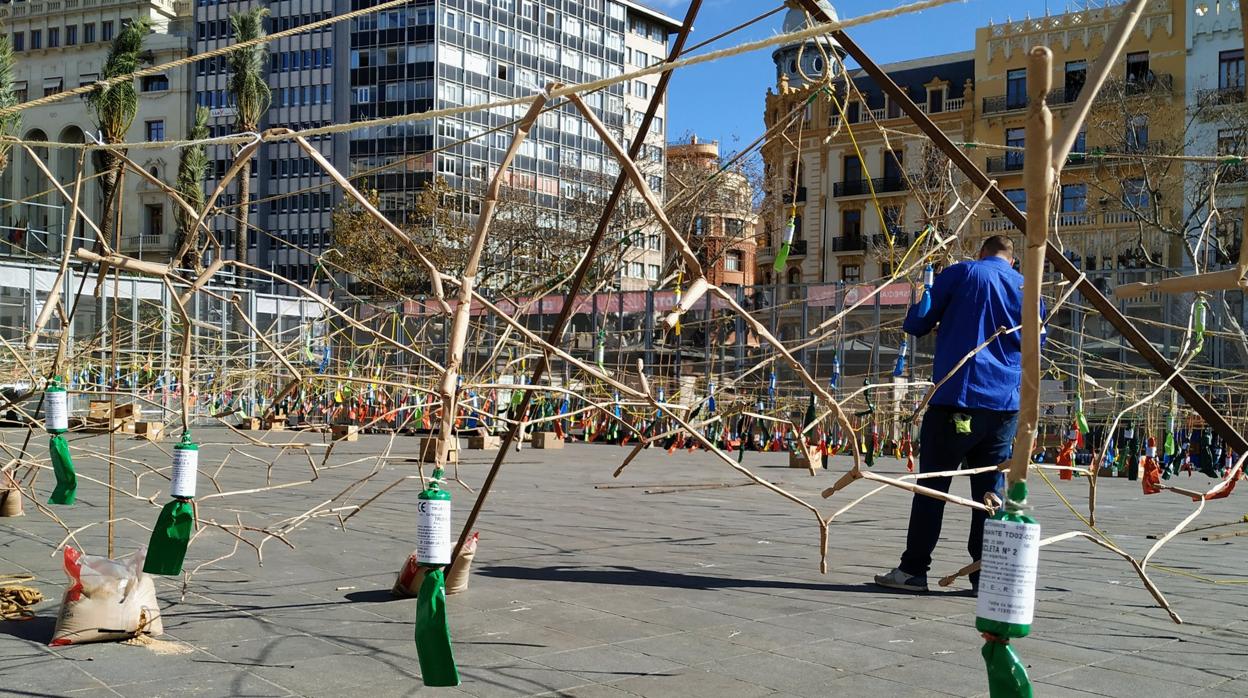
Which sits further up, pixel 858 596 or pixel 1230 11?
pixel 1230 11

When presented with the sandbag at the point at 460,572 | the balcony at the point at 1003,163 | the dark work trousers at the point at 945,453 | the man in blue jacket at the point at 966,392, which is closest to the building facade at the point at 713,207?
the man in blue jacket at the point at 966,392

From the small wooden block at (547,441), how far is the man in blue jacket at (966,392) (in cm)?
1229

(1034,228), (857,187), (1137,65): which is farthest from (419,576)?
(857,187)

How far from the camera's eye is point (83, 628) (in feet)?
12.0

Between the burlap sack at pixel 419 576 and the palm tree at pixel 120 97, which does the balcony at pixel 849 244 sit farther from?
the burlap sack at pixel 419 576

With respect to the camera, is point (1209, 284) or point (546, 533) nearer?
point (1209, 284)

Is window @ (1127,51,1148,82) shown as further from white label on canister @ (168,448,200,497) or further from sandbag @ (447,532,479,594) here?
white label on canister @ (168,448,200,497)

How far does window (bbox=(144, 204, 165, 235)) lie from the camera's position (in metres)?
56.8

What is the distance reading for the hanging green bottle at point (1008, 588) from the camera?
5.93ft

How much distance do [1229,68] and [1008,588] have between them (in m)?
37.8

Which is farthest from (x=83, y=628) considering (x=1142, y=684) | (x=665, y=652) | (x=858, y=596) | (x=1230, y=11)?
(x=1230, y=11)

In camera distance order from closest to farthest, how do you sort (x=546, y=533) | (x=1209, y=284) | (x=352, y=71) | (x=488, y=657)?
(x=1209, y=284), (x=488, y=657), (x=546, y=533), (x=352, y=71)

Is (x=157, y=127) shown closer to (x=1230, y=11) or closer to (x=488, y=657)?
(x=1230, y=11)

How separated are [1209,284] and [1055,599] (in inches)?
85.4
